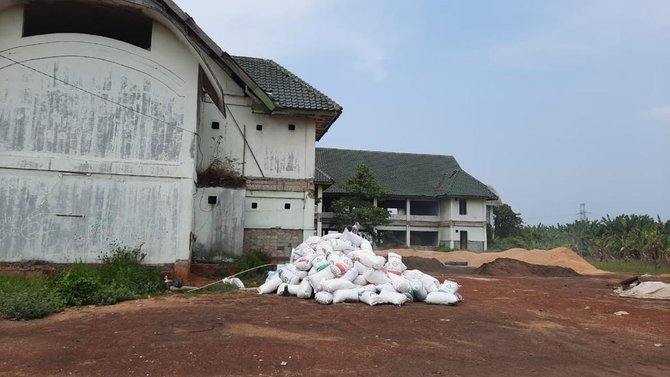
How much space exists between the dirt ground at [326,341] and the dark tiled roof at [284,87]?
21.6ft

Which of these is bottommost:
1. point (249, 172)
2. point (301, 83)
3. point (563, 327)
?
point (563, 327)

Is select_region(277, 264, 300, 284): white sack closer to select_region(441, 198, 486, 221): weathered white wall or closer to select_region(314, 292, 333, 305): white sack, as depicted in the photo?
select_region(314, 292, 333, 305): white sack

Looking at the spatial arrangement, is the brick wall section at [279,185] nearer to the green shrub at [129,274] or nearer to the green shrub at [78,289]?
the green shrub at [129,274]

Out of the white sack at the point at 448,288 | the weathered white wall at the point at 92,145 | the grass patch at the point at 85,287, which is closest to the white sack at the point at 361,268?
the white sack at the point at 448,288

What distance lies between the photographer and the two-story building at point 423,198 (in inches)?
1458

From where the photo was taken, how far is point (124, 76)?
11.1 m

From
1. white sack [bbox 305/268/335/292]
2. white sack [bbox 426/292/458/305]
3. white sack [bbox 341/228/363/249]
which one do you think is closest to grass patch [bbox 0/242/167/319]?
white sack [bbox 305/268/335/292]

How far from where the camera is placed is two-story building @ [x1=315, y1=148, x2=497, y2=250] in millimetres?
37031

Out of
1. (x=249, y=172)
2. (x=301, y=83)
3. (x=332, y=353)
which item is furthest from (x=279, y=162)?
(x=332, y=353)

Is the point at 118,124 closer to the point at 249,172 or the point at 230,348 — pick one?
the point at 249,172

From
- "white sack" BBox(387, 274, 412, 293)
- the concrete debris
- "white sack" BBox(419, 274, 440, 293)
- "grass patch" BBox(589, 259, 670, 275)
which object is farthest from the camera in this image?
"grass patch" BBox(589, 259, 670, 275)

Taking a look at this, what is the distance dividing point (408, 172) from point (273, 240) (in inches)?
1124

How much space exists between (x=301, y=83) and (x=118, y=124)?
604 centimetres

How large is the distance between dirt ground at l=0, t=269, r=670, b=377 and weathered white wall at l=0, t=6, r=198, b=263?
275 centimetres
